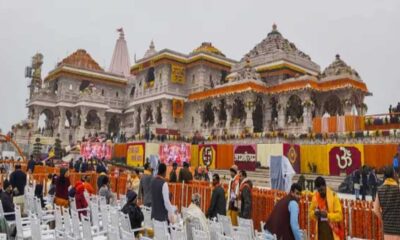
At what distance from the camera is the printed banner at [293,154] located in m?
20.5

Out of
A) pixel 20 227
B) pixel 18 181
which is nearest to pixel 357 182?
pixel 18 181

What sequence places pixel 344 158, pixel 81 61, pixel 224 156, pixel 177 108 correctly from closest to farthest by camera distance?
pixel 344 158 → pixel 224 156 → pixel 177 108 → pixel 81 61

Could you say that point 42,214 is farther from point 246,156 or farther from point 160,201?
point 246,156

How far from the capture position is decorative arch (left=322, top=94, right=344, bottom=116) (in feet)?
99.6

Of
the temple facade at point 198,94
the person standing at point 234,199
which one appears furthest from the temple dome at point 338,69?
the person standing at point 234,199

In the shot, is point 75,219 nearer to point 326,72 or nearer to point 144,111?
point 326,72

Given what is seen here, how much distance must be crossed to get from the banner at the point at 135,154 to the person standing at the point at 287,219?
22.3 metres

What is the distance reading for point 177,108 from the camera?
126ft

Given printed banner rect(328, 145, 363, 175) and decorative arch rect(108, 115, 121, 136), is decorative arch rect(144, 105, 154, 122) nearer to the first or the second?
decorative arch rect(108, 115, 121, 136)

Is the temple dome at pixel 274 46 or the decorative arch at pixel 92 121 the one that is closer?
the temple dome at pixel 274 46

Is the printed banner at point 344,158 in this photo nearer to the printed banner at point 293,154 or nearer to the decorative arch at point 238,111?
the printed banner at point 293,154

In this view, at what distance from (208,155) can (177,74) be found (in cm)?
1800

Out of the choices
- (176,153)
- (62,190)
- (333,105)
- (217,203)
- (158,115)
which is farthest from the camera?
(158,115)

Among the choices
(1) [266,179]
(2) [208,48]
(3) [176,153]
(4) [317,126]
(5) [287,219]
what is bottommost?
(1) [266,179]
